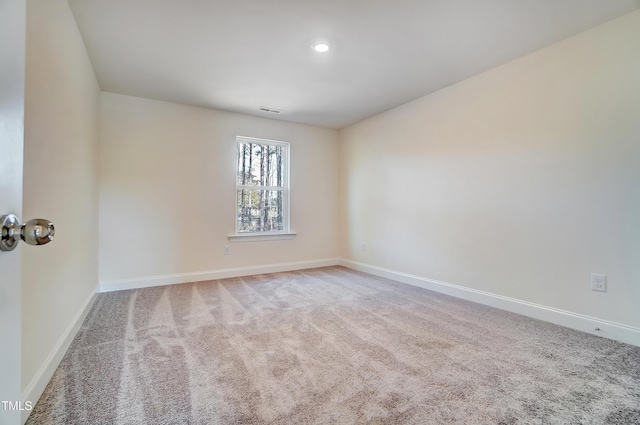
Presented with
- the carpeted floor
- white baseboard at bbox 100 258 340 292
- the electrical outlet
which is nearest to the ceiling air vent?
white baseboard at bbox 100 258 340 292

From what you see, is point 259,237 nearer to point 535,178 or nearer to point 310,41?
point 310,41

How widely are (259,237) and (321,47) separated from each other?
277cm

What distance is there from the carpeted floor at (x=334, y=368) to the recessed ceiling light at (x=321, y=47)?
93.0 inches

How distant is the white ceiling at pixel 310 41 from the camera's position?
205 centimetres

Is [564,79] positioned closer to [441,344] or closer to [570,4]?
[570,4]

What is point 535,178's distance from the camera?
261 centimetres

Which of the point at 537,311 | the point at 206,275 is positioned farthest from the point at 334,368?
the point at 206,275

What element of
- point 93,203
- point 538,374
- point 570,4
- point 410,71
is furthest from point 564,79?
Result: point 93,203

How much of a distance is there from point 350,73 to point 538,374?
2.88 m

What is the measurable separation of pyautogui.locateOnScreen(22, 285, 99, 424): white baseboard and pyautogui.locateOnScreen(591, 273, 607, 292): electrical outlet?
3574 mm

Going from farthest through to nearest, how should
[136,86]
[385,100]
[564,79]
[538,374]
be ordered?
1. [385,100]
2. [136,86]
3. [564,79]
4. [538,374]

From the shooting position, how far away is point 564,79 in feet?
7.95

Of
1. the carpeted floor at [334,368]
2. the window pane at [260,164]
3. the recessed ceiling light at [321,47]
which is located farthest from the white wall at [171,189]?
the recessed ceiling light at [321,47]

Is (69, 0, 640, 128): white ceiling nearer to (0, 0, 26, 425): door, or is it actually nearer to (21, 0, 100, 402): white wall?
(21, 0, 100, 402): white wall
